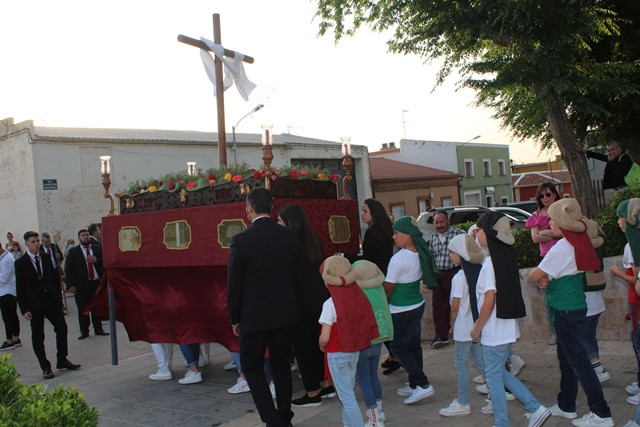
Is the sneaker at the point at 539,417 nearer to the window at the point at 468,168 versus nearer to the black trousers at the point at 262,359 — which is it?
the black trousers at the point at 262,359

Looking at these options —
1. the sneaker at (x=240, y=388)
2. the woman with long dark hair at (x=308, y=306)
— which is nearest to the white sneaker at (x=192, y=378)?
the sneaker at (x=240, y=388)

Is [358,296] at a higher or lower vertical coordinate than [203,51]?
lower

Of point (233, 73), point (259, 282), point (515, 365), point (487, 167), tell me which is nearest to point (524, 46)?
point (233, 73)

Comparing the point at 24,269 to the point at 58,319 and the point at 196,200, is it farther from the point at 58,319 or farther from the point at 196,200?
the point at 196,200

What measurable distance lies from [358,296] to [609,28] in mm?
9564

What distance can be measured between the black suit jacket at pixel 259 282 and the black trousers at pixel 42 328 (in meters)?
4.30

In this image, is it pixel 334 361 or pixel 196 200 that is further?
pixel 196 200

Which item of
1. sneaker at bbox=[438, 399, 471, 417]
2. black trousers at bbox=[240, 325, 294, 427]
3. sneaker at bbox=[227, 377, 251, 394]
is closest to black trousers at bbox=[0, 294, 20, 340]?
sneaker at bbox=[227, 377, 251, 394]

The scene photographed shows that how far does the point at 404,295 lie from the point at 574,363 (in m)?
1.53

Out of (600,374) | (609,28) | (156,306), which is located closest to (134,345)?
(156,306)

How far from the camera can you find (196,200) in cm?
655

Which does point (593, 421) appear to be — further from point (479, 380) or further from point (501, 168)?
point (501, 168)

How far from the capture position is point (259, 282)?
4613mm

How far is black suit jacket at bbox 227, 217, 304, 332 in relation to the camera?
4586mm
